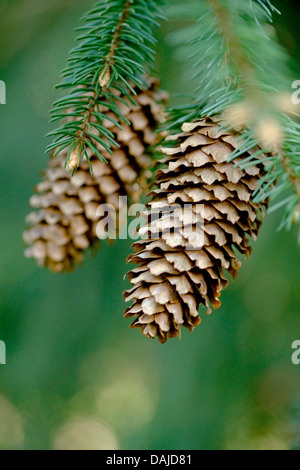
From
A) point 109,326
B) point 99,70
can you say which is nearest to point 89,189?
point 99,70

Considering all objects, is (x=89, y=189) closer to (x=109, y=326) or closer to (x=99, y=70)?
(x=99, y=70)

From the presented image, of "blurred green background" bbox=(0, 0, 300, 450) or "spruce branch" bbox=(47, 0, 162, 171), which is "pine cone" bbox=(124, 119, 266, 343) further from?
"blurred green background" bbox=(0, 0, 300, 450)

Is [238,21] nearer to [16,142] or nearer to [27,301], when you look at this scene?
[16,142]

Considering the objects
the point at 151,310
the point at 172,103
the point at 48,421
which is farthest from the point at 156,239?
the point at 48,421

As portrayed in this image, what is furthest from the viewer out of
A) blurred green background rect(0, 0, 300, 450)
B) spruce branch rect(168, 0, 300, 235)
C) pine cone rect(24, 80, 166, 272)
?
blurred green background rect(0, 0, 300, 450)

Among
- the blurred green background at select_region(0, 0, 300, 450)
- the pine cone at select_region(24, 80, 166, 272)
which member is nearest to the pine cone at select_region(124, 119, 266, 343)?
the pine cone at select_region(24, 80, 166, 272)
